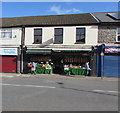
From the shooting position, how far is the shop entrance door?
17516 millimetres

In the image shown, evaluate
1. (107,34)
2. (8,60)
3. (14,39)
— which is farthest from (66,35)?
(8,60)

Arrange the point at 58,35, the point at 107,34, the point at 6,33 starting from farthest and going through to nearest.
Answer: the point at 6,33
the point at 58,35
the point at 107,34

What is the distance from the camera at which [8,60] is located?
58.0 ft

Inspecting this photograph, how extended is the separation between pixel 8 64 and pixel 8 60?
45cm

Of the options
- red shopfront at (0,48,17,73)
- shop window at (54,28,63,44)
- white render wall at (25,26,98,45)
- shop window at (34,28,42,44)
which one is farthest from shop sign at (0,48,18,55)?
shop window at (54,28,63,44)

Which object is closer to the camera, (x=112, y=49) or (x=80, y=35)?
(x=112, y=49)

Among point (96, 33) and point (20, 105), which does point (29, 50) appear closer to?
point (96, 33)

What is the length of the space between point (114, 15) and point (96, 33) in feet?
10.1

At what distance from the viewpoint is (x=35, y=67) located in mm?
16750

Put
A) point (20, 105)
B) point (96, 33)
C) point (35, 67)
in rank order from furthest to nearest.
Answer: point (35, 67) → point (96, 33) → point (20, 105)

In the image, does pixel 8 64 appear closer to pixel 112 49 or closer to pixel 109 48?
pixel 109 48

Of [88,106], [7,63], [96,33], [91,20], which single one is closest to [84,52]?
[96,33]

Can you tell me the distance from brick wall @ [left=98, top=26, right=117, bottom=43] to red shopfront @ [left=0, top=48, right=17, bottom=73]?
9.23 m

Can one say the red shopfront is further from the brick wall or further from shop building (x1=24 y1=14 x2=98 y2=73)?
the brick wall
